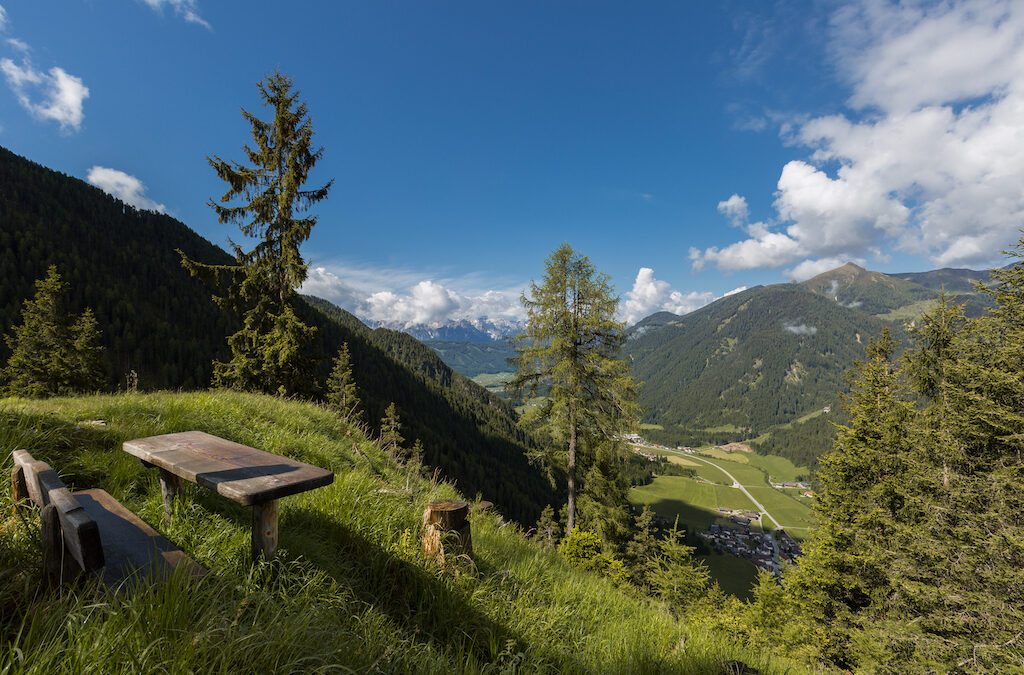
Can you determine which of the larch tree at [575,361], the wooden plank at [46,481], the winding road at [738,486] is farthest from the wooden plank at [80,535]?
the winding road at [738,486]

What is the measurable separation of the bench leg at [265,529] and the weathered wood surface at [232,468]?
22 centimetres

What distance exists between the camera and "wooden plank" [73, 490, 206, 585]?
5.75ft

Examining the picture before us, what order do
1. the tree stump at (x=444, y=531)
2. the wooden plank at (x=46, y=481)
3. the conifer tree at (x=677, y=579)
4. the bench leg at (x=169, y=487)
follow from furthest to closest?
1. the conifer tree at (x=677, y=579)
2. the tree stump at (x=444, y=531)
3. the bench leg at (x=169, y=487)
4. the wooden plank at (x=46, y=481)

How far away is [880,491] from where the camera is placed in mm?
13289

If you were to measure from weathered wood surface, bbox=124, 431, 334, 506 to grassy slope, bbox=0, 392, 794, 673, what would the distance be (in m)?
0.46

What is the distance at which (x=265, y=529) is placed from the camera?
8.07 ft

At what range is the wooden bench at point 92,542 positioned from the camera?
1573mm

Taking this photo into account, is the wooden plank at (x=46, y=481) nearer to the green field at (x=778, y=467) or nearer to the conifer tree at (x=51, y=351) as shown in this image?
the conifer tree at (x=51, y=351)

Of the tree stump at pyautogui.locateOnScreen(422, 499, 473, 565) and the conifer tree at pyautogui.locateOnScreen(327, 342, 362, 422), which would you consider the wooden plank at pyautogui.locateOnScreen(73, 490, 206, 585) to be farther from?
the conifer tree at pyautogui.locateOnScreen(327, 342, 362, 422)

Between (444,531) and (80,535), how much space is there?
7.69 feet

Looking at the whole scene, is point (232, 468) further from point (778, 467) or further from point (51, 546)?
point (778, 467)

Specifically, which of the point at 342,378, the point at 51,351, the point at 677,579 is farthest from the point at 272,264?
the point at 677,579

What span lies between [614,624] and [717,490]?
161 meters

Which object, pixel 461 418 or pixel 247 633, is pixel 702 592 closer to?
pixel 247 633
